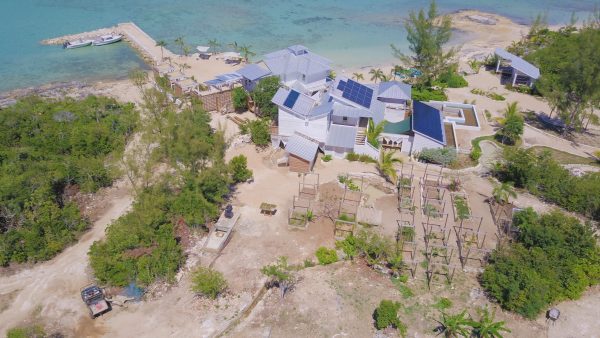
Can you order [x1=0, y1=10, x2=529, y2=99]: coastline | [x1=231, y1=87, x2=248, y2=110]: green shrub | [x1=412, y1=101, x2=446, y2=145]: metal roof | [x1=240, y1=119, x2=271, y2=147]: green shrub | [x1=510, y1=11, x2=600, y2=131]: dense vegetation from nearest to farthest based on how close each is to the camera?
[x1=412, y1=101, x2=446, y2=145]: metal roof → [x1=240, y1=119, x2=271, y2=147]: green shrub → [x1=510, y1=11, x2=600, y2=131]: dense vegetation → [x1=231, y1=87, x2=248, y2=110]: green shrub → [x1=0, y1=10, x2=529, y2=99]: coastline

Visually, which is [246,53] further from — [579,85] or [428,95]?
[579,85]

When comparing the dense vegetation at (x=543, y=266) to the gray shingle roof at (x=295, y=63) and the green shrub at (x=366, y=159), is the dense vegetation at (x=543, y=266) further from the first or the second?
the gray shingle roof at (x=295, y=63)

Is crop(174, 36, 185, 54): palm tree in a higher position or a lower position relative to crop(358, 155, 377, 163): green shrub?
higher

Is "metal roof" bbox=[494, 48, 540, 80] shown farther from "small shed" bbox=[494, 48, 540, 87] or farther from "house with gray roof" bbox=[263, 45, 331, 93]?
"house with gray roof" bbox=[263, 45, 331, 93]

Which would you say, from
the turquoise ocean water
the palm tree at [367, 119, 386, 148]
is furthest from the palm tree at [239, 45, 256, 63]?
the palm tree at [367, 119, 386, 148]

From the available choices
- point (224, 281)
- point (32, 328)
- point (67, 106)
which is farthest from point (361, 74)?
point (32, 328)

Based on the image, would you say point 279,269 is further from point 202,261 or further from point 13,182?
point 13,182

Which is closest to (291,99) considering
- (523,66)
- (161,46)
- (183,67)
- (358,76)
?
(358,76)
